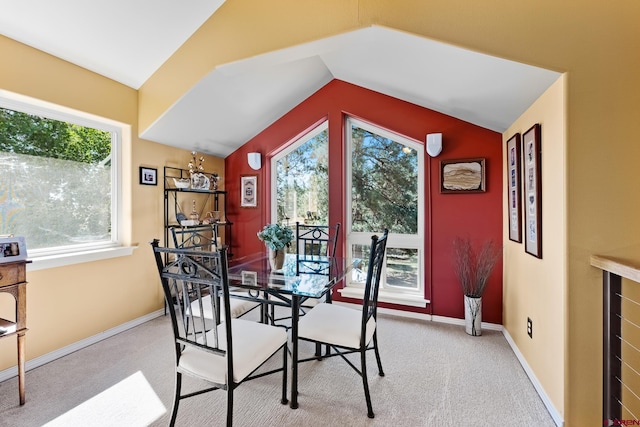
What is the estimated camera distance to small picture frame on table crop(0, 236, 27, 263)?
1.83m

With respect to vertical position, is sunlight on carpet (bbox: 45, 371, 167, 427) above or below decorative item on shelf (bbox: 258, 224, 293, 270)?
below

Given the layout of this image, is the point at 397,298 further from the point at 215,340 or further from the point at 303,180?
the point at 215,340

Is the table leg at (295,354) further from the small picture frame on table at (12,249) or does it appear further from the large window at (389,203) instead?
the small picture frame on table at (12,249)

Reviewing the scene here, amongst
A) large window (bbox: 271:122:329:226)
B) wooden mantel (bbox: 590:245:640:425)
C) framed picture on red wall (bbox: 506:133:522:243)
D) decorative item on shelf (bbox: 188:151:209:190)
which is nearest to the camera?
wooden mantel (bbox: 590:245:640:425)

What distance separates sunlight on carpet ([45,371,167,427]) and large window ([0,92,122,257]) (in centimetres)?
135

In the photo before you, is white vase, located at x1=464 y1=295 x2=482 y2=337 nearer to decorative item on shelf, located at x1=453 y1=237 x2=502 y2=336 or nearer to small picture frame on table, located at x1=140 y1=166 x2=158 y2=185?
decorative item on shelf, located at x1=453 y1=237 x2=502 y2=336

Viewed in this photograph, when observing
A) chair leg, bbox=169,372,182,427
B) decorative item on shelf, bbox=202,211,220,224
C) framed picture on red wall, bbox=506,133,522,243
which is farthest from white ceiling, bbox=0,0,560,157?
chair leg, bbox=169,372,182,427

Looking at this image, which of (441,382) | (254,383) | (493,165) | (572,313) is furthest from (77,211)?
(493,165)

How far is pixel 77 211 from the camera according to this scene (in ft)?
8.73

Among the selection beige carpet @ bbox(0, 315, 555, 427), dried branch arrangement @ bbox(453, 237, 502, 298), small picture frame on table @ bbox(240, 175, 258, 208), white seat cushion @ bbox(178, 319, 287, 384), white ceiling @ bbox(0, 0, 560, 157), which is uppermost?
white ceiling @ bbox(0, 0, 560, 157)

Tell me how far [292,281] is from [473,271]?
2.01 m

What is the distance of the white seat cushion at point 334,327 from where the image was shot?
1.84m

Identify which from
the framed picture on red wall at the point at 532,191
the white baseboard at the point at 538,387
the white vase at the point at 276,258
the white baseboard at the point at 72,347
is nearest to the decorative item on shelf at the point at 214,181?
the white baseboard at the point at 72,347

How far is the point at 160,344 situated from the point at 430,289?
9.10ft
